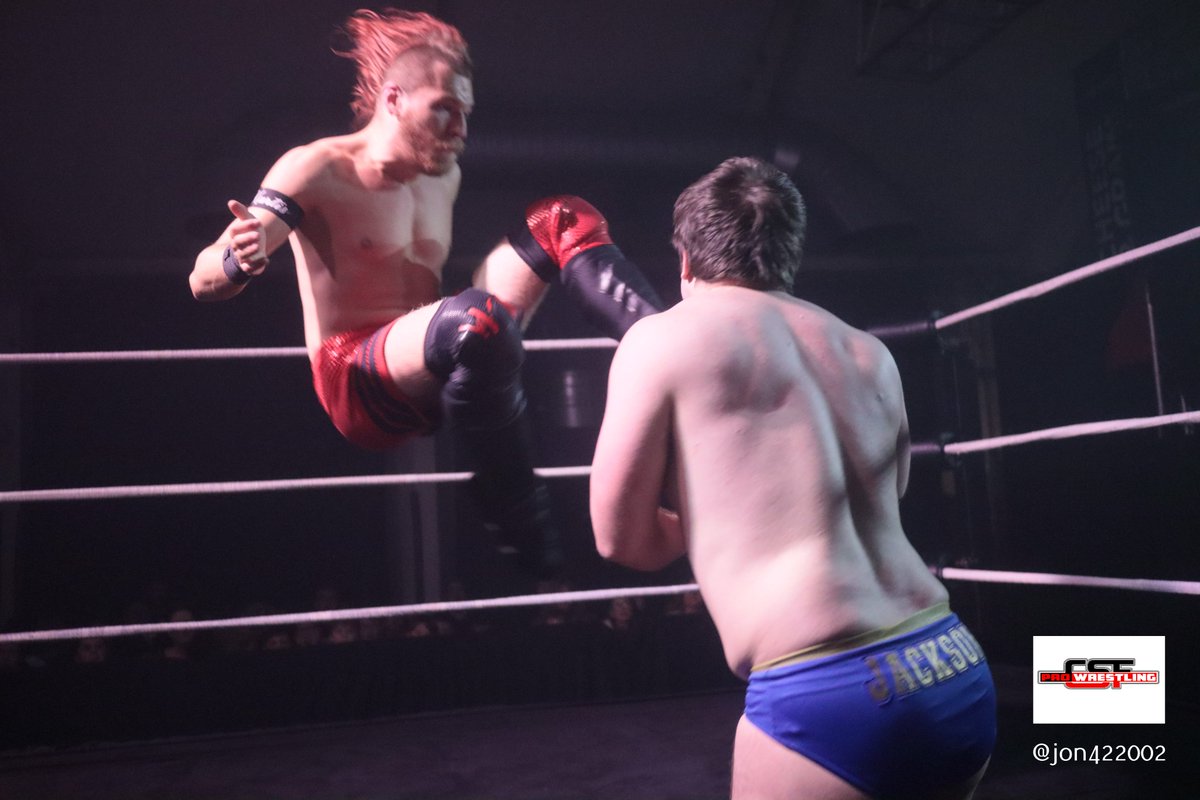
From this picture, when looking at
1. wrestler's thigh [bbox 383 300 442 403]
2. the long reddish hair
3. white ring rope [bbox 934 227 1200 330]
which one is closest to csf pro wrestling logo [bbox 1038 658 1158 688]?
white ring rope [bbox 934 227 1200 330]

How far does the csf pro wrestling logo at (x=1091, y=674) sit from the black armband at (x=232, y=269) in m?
1.84

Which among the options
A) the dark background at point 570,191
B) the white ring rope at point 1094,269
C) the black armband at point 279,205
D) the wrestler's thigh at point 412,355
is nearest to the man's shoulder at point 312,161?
the black armband at point 279,205

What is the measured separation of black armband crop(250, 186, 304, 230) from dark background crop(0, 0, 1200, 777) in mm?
2990

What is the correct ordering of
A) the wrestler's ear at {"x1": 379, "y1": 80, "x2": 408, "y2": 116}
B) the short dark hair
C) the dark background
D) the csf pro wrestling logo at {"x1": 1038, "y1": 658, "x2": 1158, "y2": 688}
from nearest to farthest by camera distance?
1. the short dark hair
2. the wrestler's ear at {"x1": 379, "y1": 80, "x2": 408, "y2": 116}
3. the csf pro wrestling logo at {"x1": 1038, "y1": 658, "x2": 1158, "y2": 688}
4. the dark background

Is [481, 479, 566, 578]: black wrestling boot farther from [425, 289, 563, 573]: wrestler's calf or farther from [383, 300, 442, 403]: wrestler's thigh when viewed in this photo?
[383, 300, 442, 403]: wrestler's thigh

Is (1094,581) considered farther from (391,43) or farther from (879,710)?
(391,43)

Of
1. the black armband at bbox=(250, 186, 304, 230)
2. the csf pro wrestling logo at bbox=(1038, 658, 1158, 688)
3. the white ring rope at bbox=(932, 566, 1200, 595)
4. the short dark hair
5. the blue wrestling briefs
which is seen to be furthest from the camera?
the csf pro wrestling logo at bbox=(1038, 658, 1158, 688)

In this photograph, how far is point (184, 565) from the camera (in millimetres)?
4969

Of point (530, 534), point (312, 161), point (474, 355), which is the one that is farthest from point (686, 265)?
point (312, 161)

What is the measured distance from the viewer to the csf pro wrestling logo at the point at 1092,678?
1806 millimetres

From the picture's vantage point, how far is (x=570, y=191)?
487cm

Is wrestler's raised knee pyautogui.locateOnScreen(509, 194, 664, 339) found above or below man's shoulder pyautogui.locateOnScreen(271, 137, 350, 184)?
below

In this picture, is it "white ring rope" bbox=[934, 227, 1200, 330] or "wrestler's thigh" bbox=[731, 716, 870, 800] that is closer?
"wrestler's thigh" bbox=[731, 716, 870, 800]

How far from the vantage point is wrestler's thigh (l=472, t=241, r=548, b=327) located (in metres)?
1.73
